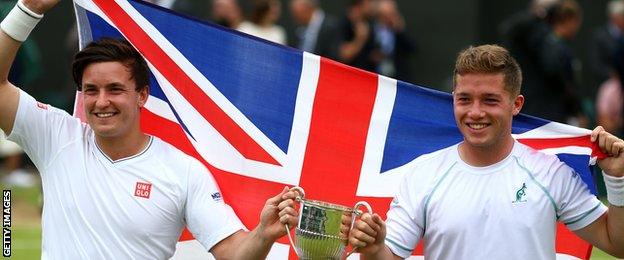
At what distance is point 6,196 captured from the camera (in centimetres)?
646

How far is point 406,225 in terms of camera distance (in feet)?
18.7

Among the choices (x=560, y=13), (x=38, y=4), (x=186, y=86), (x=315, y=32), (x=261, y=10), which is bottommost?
(x=186, y=86)

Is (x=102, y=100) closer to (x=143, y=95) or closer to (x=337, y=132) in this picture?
(x=143, y=95)

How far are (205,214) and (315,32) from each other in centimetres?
1067

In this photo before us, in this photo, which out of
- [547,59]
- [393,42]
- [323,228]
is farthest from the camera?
[393,42]

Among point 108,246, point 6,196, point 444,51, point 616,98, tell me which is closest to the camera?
point 108,246

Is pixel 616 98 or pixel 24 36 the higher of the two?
pixel 616 98

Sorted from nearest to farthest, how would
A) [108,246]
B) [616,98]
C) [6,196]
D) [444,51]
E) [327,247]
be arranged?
1. [327,247]
2. [108,246]
3. [6,196]
4. [616,98]
5. [444,51]

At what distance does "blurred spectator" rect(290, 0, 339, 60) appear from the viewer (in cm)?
1590

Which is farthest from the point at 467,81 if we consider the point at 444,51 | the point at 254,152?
the point at 444,51

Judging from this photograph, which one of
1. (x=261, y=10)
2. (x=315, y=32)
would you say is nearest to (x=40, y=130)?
(x=261, y=10)

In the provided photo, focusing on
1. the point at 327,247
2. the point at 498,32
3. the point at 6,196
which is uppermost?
the point at 498,32

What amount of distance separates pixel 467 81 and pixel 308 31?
36.5ft

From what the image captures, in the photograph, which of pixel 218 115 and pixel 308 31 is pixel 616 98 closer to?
pixel 308 31
